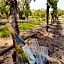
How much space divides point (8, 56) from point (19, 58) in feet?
27.3

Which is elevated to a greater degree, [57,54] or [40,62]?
[40,62]

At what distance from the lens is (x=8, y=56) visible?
1084 centimetres

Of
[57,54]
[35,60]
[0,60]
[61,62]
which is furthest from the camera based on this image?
[57,54]

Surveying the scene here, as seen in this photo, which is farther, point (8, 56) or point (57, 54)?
point (57, 54)

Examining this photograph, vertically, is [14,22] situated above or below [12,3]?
below

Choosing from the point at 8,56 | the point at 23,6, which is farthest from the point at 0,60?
the point at 23,6

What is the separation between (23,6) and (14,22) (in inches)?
1363

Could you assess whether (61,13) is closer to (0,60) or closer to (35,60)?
(0,60)

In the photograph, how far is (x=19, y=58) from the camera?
2633mm

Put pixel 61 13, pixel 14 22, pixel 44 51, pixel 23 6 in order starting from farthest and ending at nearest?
pixel 61 13 → pixel 23 6 → pixel 14 22 → pixel 44 51

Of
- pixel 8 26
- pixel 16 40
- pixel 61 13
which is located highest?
pixel 8 26

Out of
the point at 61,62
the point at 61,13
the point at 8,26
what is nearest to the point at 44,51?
the point at 8,26

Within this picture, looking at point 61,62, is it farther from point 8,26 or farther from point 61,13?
point 61,13

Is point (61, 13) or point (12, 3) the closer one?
point (12, 3)
